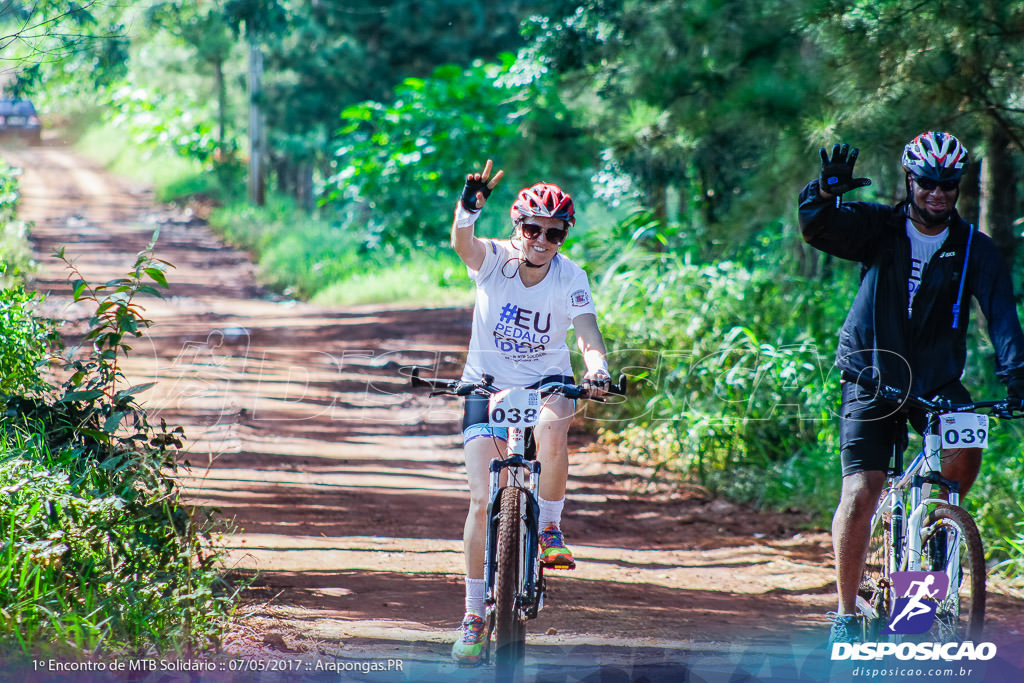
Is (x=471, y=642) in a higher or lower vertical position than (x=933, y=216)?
lower

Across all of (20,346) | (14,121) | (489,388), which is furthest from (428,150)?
(489,388)

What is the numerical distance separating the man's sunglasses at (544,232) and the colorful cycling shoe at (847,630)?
2157 millimetres

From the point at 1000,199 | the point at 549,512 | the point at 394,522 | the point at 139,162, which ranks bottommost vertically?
the point at 394,522

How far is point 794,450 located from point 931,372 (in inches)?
157

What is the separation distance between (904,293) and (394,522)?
159 inches

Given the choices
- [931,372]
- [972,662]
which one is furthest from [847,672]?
[931,372]

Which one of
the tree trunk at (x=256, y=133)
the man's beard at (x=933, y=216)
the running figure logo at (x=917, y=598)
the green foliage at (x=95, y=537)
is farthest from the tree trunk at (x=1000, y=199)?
the tree trunk at (x=256, y=133)

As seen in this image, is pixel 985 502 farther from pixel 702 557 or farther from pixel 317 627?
pixel 317 627

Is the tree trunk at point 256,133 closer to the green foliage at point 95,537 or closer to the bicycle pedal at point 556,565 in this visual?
the green foliage at point 95,537

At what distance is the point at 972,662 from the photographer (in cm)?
411

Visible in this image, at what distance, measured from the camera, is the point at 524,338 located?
457cm

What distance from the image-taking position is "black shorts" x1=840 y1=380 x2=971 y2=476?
4379 millimetres

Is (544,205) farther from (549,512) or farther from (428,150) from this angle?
(428,150)

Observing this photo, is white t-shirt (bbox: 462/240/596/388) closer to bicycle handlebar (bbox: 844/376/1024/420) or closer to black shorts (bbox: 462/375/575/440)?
black shorts (bbox: 462/375/575/440)
